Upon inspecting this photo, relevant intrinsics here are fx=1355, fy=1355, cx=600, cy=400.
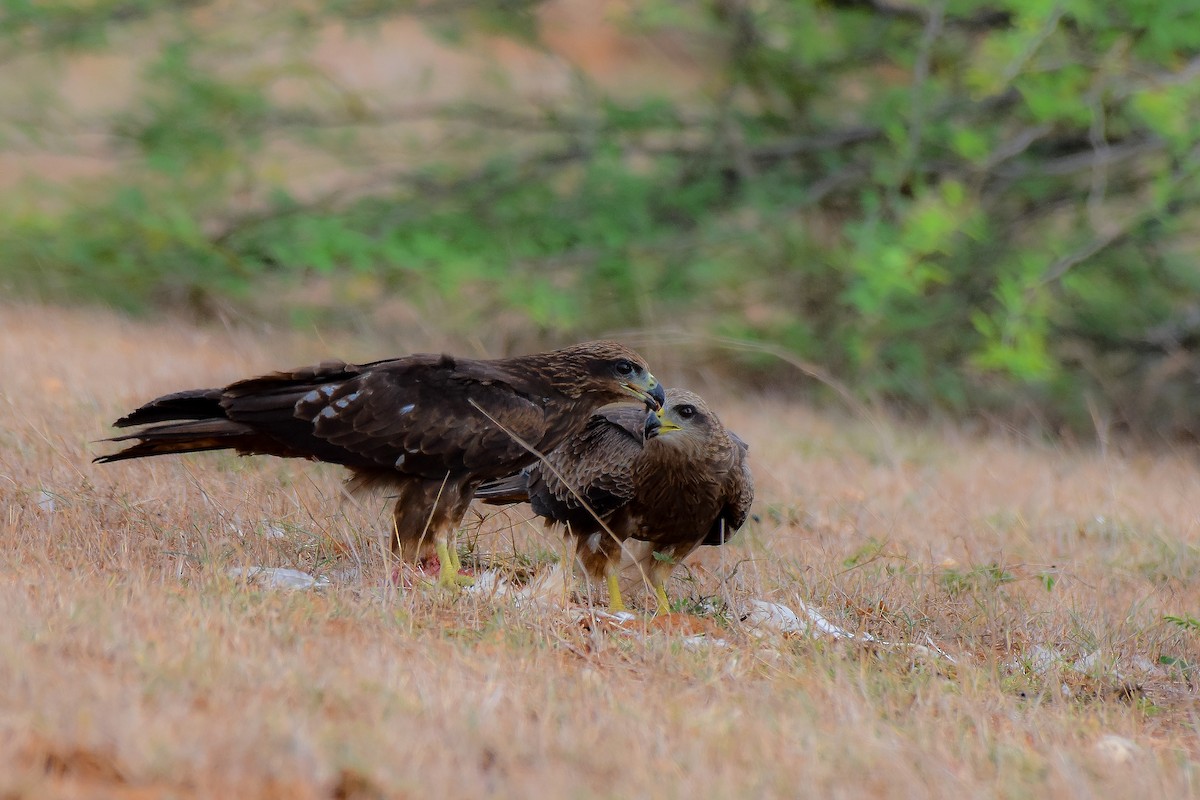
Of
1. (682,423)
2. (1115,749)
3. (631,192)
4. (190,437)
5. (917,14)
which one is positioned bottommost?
(1115,749)

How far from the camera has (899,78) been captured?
11.3m

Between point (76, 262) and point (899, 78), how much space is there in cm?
682

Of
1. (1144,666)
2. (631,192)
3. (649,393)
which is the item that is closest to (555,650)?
(649,393)

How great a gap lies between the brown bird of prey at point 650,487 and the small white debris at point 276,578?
0.96 m

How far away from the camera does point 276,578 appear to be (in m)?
4.66

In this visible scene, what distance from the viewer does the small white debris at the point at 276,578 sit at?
454cm

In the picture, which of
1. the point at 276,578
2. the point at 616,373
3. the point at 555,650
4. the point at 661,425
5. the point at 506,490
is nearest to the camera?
the point at 555,650

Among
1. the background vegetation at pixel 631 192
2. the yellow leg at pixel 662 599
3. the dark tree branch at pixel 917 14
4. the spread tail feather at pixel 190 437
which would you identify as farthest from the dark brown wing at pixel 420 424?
the dark tree branch at pixel 917 14

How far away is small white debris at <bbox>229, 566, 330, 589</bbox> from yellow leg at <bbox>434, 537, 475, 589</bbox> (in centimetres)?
41

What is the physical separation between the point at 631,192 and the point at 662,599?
617cm

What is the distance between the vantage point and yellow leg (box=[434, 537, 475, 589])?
480cm

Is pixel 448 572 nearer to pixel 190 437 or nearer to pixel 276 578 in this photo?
pixel 276 578

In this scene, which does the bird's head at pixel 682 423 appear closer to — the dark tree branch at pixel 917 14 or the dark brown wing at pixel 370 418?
the dark brown wing at pixel 370 418

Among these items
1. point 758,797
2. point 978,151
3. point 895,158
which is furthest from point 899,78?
point 758,797
